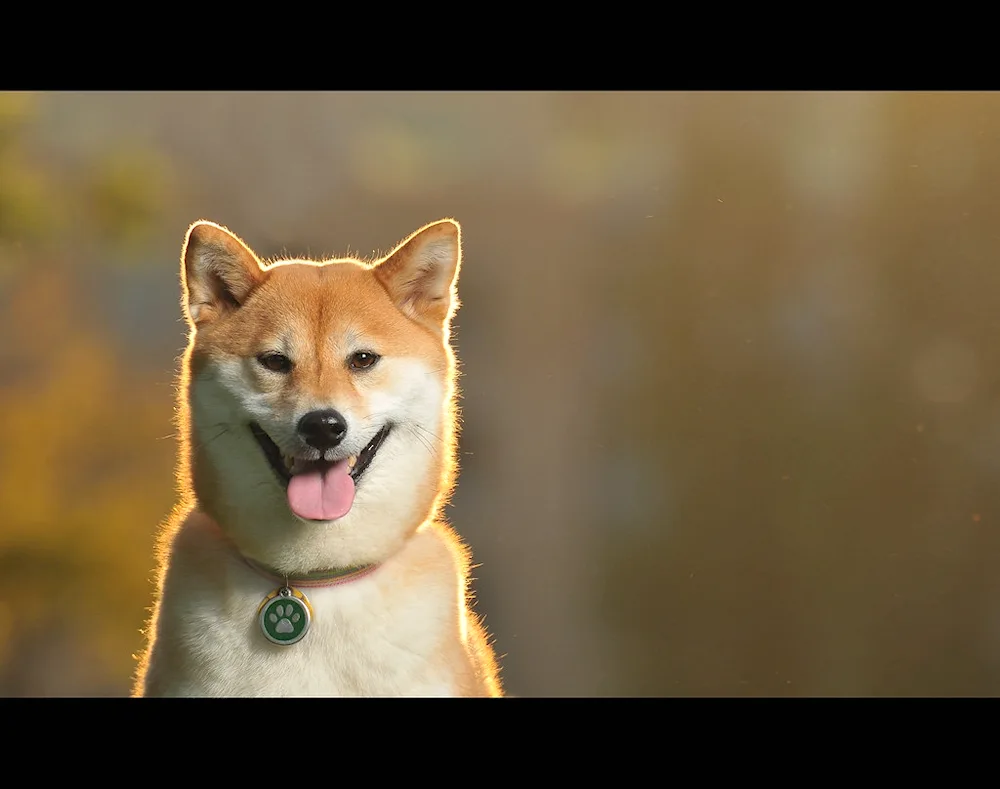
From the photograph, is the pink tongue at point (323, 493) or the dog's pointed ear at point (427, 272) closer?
the pink tongue at point (323, 493)

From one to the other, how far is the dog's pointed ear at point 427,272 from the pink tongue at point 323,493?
0.36 meters

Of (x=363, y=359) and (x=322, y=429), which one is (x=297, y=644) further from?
(x=363, y=359)

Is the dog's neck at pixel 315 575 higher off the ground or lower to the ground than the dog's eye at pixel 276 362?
lower

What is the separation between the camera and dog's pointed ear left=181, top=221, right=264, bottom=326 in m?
1.84

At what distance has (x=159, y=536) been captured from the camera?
198cm

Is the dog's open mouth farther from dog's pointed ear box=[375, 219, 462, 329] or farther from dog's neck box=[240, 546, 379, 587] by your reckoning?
dog's pointed ear box=[375, 219, 462, 329]

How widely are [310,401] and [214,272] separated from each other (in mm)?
332

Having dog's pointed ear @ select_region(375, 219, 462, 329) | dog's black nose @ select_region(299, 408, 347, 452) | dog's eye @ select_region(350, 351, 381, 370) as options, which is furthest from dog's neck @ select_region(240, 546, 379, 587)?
dog's pointed ear @ select_region(375, 219, 462, 329)

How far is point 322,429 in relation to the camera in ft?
5.68

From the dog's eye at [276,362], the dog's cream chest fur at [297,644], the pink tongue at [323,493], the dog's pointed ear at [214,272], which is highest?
the dog's pointed ear at [214,272]

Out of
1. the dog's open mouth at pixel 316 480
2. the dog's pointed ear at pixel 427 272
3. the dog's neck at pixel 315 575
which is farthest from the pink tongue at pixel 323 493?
the dog's pointed ear at pixel 427 272

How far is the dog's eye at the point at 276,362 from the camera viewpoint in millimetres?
1821

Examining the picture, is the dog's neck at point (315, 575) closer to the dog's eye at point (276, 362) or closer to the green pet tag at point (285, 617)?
the green pet tag at point (285, 617)

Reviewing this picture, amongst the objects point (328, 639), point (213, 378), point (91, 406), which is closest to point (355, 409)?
point (213, 378)
